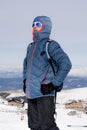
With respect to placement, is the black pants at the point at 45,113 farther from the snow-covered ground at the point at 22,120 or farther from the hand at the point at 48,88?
the snow-covered ground at the point at 22,120

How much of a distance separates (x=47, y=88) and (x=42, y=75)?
0.25 m

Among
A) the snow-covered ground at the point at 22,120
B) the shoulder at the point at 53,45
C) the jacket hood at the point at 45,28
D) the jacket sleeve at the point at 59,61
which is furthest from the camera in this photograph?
the snow-covered ground at the point at 22,120

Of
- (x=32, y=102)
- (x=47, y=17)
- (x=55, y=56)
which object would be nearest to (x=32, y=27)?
(x=47, y=17)

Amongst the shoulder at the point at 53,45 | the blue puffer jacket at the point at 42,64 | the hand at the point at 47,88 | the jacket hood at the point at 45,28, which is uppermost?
the jacket hood at the point at 45,28

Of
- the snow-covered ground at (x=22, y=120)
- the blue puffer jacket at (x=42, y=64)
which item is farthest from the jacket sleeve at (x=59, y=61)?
the snow-covered ground at (x=22, y=120)

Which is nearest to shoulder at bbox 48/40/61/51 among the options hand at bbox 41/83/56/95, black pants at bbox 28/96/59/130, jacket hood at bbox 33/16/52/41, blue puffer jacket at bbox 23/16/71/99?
blue puffer jacket at bbox 23/16/71/99

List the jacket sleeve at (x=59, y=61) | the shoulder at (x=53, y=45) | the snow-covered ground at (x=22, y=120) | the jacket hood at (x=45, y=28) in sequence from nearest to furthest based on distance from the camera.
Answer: the jacket sleeve at (x=59, y=61)
the shoulder at (x=53, y=45)
the jacket hood at (x=45, y=28)
the snow-covered ground at (x=22, y=120)

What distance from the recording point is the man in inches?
274

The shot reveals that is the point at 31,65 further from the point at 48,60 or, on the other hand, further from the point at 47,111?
the point at 47,111

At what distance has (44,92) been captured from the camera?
7000mm

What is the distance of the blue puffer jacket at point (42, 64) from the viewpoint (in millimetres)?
6902

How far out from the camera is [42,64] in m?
7.11

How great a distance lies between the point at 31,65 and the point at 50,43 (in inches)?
19.7

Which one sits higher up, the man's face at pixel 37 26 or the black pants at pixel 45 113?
the man's face at pixel 37 26
